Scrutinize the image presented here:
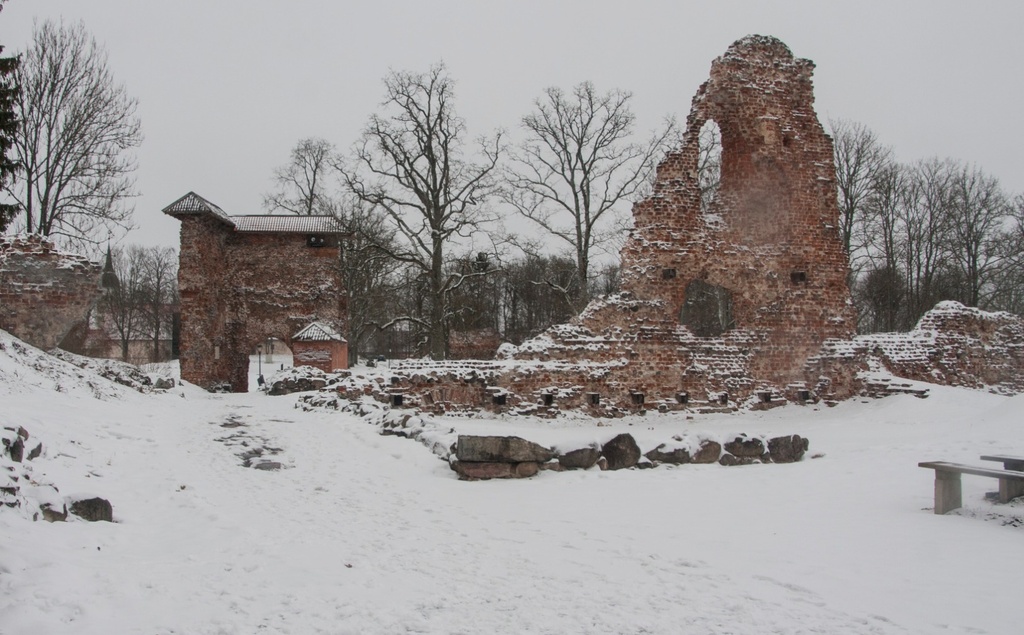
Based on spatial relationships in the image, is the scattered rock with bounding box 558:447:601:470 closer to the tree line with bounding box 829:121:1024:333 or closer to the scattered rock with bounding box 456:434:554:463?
the scattered rock with bounding box 456:434:554:463

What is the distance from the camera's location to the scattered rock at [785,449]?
389 inches

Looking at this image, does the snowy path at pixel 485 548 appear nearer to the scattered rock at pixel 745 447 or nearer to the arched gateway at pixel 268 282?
the scattered rock at pixel 745 447

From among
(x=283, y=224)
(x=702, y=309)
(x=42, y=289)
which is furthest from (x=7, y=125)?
(x=702, y=309)

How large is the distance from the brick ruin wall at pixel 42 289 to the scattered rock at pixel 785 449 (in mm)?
14824

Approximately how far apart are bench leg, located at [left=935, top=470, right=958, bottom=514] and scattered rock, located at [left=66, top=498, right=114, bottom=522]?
6987 millimetres

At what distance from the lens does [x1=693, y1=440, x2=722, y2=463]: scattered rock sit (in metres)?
9.63

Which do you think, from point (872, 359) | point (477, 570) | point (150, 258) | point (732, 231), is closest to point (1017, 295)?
point (872, 359)

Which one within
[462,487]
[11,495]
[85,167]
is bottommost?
[462,487]

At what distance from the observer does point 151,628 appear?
140 inches

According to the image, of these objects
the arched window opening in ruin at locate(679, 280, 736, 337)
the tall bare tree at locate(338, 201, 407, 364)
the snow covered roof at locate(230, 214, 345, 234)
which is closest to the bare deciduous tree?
the tall bare tree at locate(338, 201, 407, 364)

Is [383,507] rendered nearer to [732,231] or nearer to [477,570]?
[477,570]

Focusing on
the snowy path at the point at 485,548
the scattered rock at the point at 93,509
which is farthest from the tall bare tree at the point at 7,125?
the scattered rock at the point at 93,509

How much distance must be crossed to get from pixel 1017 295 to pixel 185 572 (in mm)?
39815

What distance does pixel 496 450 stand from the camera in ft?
27.8
